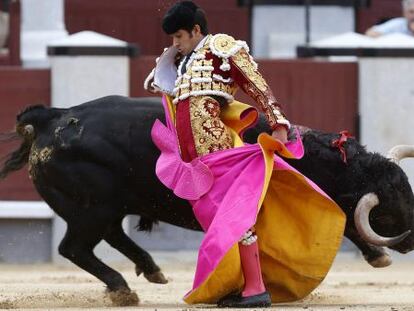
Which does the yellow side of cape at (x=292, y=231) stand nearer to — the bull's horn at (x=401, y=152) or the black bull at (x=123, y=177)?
the black bull at (x=123, y=177)

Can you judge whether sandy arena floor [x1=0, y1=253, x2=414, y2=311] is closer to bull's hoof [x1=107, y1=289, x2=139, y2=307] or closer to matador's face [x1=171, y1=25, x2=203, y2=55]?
bull's hoof [x1=107, y1=289, x2=139, y2=307]

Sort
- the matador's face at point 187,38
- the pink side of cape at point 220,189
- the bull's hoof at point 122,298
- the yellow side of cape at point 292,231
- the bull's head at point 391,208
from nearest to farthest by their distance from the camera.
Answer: the pink side of cape at point 220,189, the matador's face at point 187,38, the yellow side of cape at point 292,231, the bull's head at point 391,208, the bull's hoof at point 122,298

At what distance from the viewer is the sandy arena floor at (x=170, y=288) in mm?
7789

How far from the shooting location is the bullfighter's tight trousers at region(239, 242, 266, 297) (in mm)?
7113

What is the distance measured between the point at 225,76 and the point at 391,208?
1.05 meters

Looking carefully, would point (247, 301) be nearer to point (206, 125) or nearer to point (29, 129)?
point (206, 125)

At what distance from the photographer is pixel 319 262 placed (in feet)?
24.5

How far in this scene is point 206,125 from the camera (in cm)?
723

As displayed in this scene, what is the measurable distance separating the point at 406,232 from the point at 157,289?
1909 mm

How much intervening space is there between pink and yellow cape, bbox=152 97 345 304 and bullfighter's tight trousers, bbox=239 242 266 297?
0.11ft

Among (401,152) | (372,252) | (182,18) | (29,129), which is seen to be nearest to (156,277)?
(29,129)

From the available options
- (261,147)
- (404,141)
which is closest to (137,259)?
(261,147)

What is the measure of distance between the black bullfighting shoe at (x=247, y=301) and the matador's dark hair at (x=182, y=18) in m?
1.15

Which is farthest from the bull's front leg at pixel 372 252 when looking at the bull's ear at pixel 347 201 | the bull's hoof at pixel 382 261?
the bull's ear at pixel 347 201
